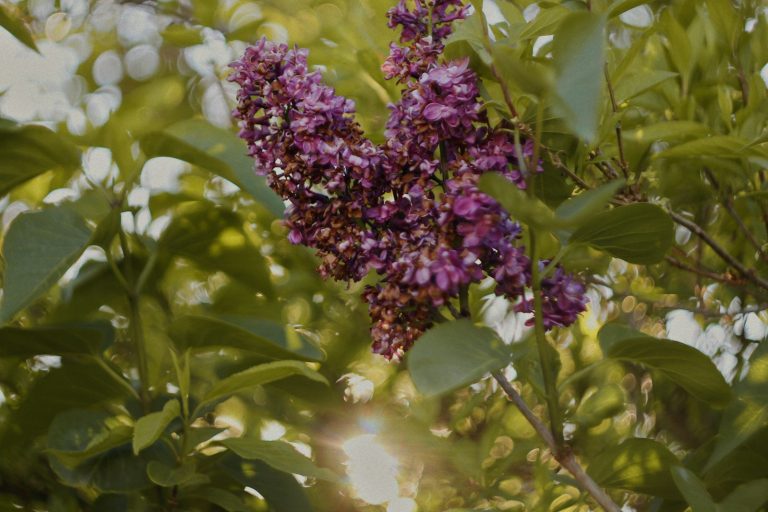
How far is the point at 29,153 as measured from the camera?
0.88m

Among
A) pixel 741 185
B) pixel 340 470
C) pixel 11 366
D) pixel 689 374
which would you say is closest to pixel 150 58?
pixel 11 366

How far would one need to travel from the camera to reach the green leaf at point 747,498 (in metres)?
0.82

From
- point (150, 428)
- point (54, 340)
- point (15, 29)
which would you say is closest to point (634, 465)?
point (150, 428)

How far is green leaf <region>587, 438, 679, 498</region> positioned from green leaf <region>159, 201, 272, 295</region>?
0.39 metres

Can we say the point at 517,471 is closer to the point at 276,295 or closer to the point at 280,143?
the point at 276,295

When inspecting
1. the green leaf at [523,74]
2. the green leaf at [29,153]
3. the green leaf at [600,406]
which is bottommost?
the green leaf at [600,406]

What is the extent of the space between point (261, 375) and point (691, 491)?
356 mm

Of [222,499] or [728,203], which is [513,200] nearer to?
[222,499]

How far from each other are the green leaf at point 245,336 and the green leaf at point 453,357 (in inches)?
9.5

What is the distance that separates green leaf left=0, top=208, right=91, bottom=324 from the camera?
0.76 metres

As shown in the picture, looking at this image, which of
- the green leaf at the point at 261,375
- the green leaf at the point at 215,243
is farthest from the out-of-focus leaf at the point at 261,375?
the green leaf at the point at 215,243

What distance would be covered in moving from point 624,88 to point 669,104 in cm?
29

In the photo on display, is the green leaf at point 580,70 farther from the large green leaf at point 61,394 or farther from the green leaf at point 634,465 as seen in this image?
the large green leaf at point 61,394

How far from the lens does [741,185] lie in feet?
3.90
